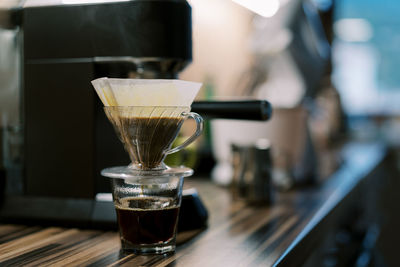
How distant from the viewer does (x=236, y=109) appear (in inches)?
28.4

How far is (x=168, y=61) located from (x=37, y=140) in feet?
0.79

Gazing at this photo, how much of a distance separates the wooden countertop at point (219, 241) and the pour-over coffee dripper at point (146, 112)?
4.3 inches

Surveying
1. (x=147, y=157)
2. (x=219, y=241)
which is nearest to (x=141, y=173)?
(x=147, y=157)

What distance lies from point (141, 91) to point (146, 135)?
0.06 meters

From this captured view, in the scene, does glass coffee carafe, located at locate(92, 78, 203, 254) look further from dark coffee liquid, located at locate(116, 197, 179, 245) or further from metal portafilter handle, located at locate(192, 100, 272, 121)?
metal portafilter handle, located at locate(192, 100, 272, 121)

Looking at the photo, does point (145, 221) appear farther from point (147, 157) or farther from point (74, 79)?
point (74, 79)

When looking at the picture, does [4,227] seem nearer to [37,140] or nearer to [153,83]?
[37,140]

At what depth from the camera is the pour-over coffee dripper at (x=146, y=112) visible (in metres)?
0.57

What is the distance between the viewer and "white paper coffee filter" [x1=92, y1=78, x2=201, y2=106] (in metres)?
0.57

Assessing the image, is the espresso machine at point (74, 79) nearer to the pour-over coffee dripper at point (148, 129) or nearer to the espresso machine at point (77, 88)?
the espresso machine at point (77, 88)

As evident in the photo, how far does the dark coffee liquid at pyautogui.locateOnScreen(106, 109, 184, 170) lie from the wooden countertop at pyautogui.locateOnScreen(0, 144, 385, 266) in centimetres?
12

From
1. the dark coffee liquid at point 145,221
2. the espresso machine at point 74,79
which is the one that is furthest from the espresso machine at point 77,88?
the dark coffee liquid at point 145,221

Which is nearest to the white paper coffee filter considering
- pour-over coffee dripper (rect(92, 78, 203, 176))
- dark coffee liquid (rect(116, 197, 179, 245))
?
pour-over coffee dripper (rect(92, 78, 203, 176))

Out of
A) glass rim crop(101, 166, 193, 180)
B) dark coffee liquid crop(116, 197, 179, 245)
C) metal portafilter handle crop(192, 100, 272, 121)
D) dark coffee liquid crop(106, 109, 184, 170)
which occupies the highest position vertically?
metal portafilter handle crop(192, 100, 272, 121)
